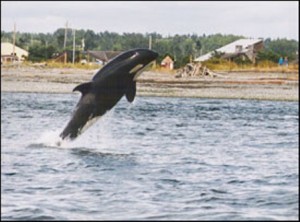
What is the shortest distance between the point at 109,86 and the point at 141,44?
161 feet

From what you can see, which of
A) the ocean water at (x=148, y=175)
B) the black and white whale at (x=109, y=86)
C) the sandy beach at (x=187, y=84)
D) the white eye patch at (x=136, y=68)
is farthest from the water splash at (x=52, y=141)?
the sandy beach at (x=187, y=84)

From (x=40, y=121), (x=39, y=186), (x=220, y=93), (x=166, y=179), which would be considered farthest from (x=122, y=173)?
(x=220, y=93)

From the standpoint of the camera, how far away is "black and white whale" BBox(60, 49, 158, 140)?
1543 centimetres

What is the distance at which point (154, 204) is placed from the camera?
10547mm

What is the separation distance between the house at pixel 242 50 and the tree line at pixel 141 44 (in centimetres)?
84

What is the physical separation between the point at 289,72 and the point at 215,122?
19910mm

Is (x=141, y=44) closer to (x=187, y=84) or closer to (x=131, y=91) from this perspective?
(x=187, y=84)

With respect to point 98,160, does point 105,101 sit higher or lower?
higher

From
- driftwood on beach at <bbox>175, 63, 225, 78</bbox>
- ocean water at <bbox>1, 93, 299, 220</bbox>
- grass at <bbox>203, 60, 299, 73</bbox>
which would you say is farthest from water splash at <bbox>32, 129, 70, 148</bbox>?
driftwood on beach at <bbox>175, 63, 225, 78</bbox>

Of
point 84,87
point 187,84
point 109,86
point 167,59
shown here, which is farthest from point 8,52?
point 167,59

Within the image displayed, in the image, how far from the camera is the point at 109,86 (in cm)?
1571

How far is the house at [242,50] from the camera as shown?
213 ft

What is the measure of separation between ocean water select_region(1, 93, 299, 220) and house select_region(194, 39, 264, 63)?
39745 millimetres

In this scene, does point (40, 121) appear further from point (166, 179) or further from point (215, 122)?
point (166, 179)
